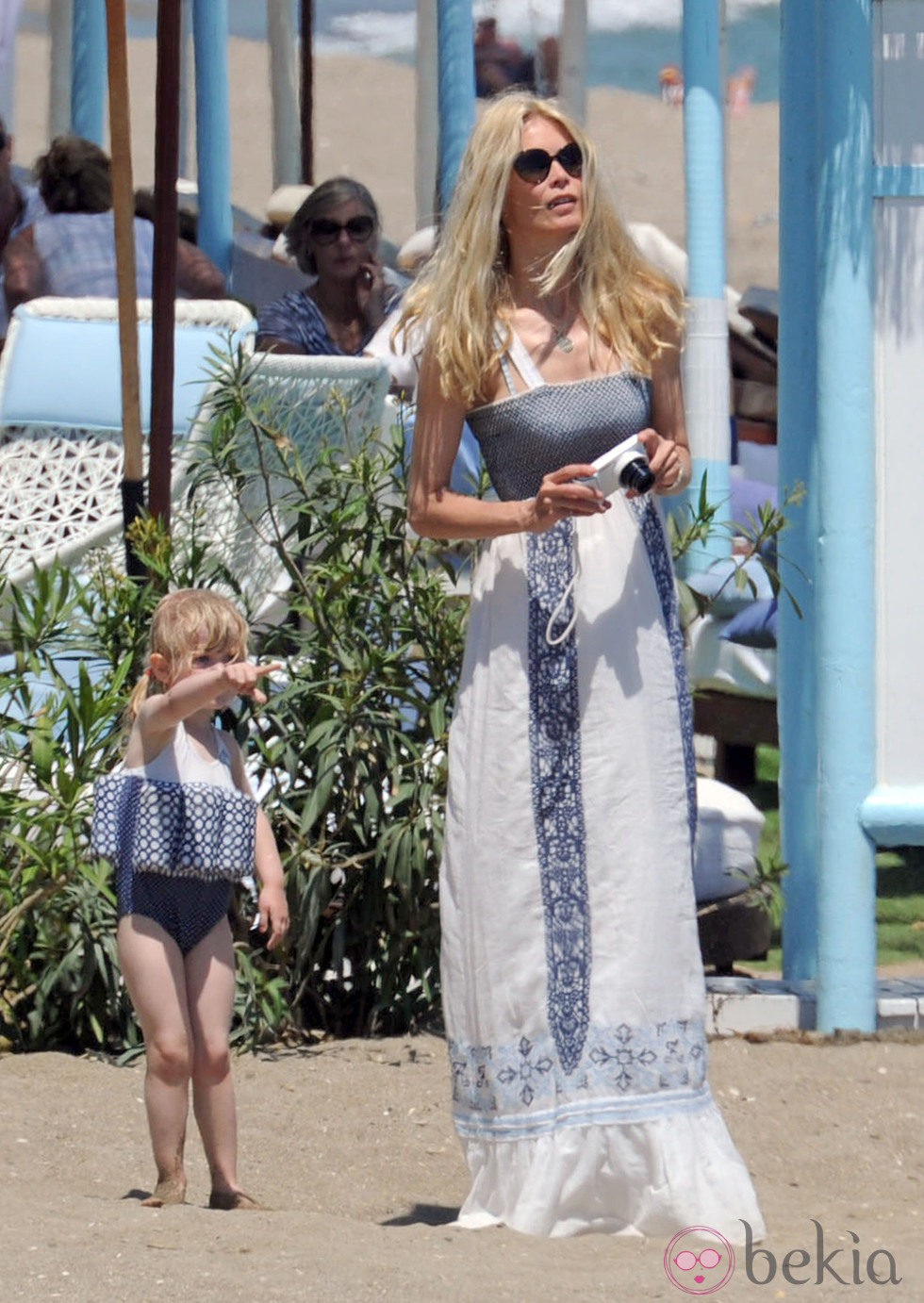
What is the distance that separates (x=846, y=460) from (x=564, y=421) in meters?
1.28

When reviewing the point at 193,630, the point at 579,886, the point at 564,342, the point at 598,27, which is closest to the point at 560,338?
the point at 564,342

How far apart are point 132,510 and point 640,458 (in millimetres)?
1801

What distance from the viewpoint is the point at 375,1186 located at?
3.91 m

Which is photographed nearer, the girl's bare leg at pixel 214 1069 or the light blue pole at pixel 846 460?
the girl's bare leg at pixel 214 1069

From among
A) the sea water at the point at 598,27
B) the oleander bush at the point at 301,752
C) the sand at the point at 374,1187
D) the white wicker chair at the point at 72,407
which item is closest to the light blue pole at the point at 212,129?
the white wicker chair at the point at 72,407

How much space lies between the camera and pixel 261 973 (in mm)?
4492

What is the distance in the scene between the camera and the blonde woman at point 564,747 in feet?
10.8

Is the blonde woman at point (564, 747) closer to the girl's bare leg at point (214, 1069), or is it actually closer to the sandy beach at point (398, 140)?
the girl's bare leg at point (214, 1069)

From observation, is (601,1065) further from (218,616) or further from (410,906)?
(410,906)

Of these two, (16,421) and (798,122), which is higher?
(798,122)

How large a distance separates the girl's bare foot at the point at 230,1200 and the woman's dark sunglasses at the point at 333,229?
13.8 feet

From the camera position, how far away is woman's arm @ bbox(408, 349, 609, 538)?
326cm

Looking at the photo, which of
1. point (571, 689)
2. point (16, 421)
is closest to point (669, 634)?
point (571, 689)

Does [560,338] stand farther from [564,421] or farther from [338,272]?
[338,272]
